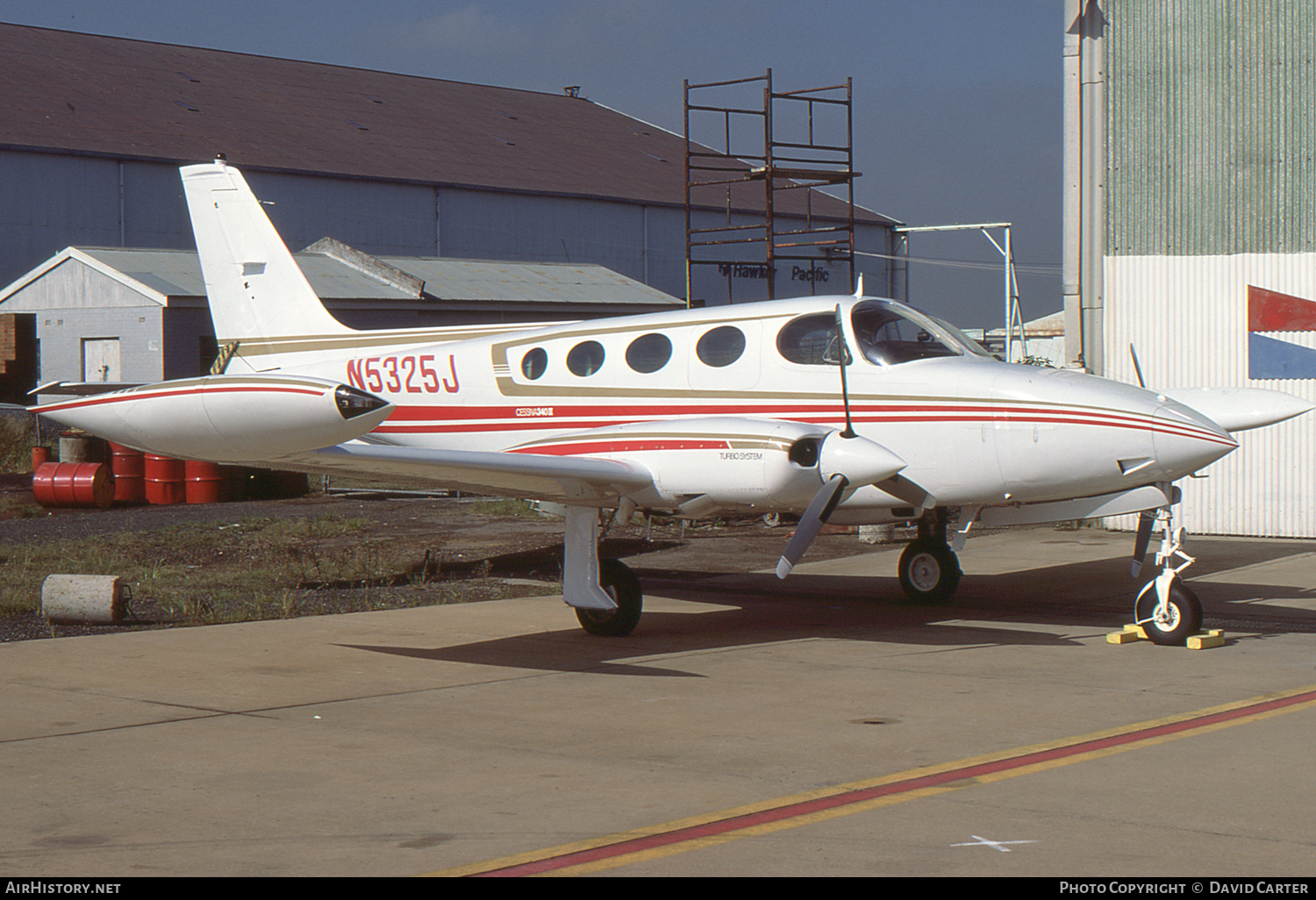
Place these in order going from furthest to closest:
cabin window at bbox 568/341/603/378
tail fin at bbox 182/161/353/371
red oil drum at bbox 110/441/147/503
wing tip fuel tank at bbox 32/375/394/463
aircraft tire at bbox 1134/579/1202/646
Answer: red oil drum at bbox 110/441/147/503 < tail fin at bbox 182/161/353/371 < cabin window at bbox 568/341/603/378 < aircraft tire at bbox 1134/579/1202/646 < wing tip fuel tank at bbox 32/375/394/463

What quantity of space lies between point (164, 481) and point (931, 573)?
50.2 feet

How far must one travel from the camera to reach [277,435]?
9000mm

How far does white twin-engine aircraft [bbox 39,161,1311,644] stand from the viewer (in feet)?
30.9

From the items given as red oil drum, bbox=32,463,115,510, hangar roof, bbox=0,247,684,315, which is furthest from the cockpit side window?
hangar roof, bbox=0,247,684,315

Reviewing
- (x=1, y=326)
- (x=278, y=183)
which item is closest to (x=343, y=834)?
(x=1, y=326)

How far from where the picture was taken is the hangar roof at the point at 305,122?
40375 millimetres

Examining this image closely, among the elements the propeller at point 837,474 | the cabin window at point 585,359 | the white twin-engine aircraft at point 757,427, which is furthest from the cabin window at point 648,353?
the propeller at point 837,474

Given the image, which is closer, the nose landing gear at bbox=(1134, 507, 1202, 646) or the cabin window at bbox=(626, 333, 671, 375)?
the nose landing gear at bbox=(1134, 507, 1202, 646)

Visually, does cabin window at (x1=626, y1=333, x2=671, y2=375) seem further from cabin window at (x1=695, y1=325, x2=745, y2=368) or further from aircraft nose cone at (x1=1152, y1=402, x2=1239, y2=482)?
aircraft nose cone at (x1=1152, y1=402, x2=1239, y2=482)

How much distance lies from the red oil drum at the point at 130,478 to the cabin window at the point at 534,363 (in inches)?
533

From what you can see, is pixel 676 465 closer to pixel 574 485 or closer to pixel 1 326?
pixel 574 485

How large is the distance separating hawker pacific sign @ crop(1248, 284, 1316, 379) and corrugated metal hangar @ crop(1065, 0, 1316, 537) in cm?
2

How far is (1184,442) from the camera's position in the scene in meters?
Answer: 10.3

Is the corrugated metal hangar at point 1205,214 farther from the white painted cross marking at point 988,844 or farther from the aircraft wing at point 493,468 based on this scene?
the white painted cross marking at point 988,844
